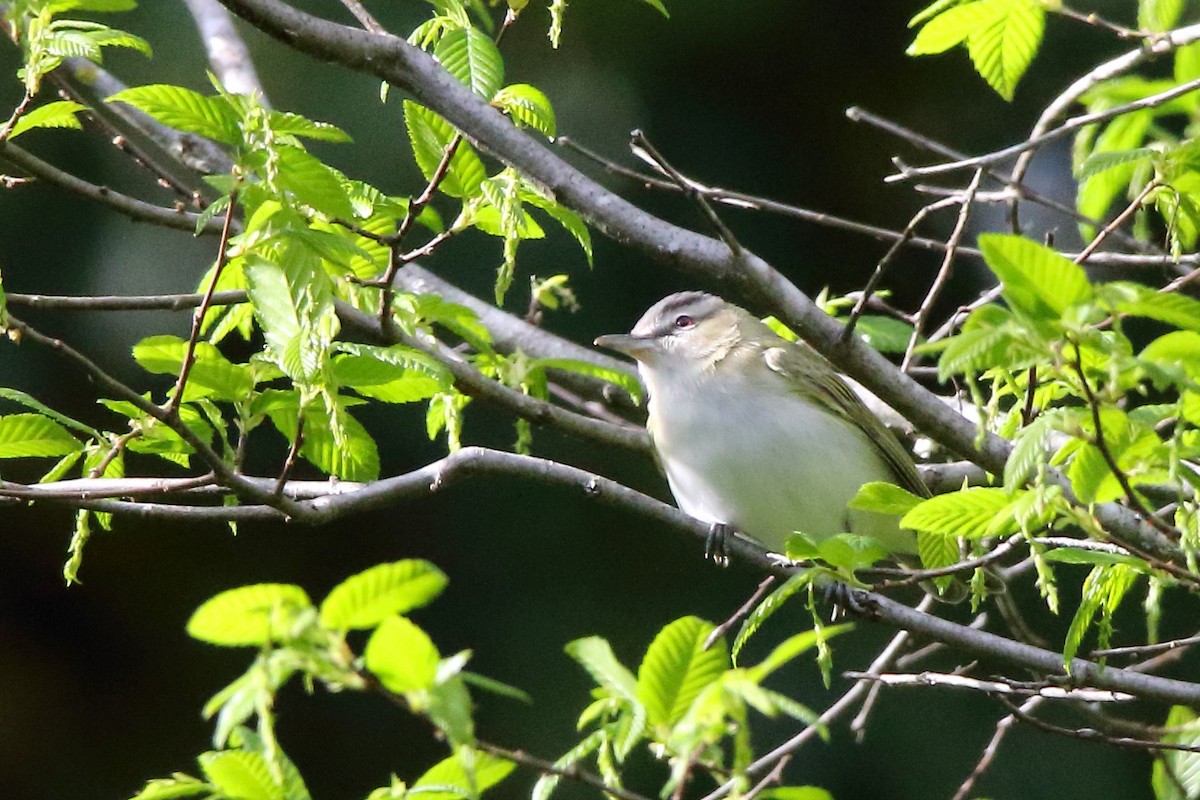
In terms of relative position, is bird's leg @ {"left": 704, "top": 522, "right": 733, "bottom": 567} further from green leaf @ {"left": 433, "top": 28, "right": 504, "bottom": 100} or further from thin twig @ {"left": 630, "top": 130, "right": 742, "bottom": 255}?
green leaf @ {"left": 433, "top": 28, "right": 504, "bottom": 100}

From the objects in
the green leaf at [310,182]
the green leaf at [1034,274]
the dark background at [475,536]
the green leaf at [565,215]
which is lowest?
the dark background at [475,536]

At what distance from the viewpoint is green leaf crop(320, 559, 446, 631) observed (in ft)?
4.87

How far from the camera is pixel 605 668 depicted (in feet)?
5.65

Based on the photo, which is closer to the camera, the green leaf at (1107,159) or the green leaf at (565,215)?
the green leaf at (1107,159)

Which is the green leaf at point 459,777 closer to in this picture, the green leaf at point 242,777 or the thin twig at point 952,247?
the green leaf at point 242,777

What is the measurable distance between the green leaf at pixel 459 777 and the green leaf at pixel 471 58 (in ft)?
3.93

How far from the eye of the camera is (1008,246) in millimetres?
1675

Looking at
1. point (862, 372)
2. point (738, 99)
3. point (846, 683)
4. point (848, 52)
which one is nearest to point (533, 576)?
point (846, 683)

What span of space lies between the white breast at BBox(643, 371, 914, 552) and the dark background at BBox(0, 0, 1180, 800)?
112cm

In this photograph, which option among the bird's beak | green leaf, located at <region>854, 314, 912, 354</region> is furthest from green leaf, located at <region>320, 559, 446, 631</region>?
the bird's beak

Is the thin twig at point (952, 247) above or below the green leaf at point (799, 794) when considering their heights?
above

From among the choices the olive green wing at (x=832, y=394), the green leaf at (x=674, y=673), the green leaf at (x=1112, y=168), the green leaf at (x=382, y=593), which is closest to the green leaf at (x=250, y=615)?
the green leaf at (x=382, y=593)

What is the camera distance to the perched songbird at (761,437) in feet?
13.5

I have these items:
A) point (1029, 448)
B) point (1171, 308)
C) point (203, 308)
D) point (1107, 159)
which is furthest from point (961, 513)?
point (203, 308)
